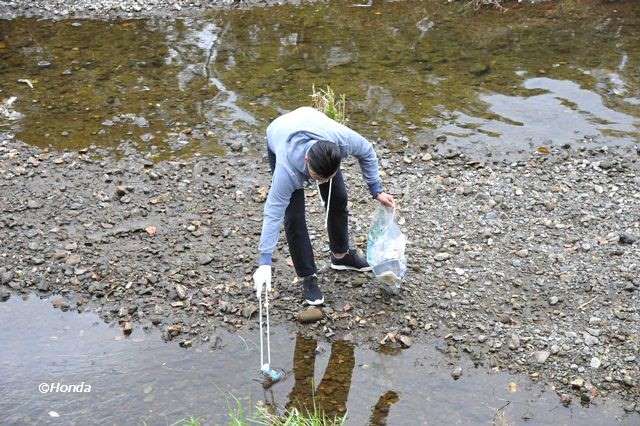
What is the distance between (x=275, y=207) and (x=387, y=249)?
3.86ft

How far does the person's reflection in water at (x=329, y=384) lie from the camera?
448 centimetres

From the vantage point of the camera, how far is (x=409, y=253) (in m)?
5.68

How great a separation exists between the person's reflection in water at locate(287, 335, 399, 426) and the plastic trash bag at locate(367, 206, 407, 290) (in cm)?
62

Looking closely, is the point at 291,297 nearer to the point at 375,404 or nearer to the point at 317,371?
the point at 317,371

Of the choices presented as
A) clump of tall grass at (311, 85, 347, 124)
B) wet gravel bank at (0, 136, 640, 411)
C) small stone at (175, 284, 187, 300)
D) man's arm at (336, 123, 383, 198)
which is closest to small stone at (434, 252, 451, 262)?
wet gravel bank at (0, 136, 640, 411)

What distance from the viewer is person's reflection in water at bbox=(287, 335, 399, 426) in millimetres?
4484

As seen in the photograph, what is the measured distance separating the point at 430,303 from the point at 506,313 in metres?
0.57

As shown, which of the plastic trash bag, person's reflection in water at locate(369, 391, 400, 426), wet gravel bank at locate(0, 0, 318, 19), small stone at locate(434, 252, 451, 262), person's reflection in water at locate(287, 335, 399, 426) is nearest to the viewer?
person's reflection in water at locate(369, 391, 400, 426)

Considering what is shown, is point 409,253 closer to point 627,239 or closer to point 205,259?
point 205,259

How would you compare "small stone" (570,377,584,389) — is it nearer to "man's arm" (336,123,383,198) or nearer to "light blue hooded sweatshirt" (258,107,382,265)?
"man's arm" (336,123,383,198)

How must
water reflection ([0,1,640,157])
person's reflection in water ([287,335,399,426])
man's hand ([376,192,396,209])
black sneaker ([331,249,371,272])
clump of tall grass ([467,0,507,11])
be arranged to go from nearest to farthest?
person's reflection in water ([287,335,399,426])
man's hand ([376,192,396,209])
black sneaker ([331,249,371,272])
water reflection ([0,1,640,157])
clump of tall grass ([467,0,507,11])

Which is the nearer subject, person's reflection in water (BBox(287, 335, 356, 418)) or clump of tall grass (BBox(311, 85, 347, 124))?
person's reflection in water (BBox(287, 335, 356, 418))

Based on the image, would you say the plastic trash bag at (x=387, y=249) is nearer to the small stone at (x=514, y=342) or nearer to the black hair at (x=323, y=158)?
the small stone at (x=514, y=342)

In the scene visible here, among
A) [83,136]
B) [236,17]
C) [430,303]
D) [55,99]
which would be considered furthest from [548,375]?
[236,17]
